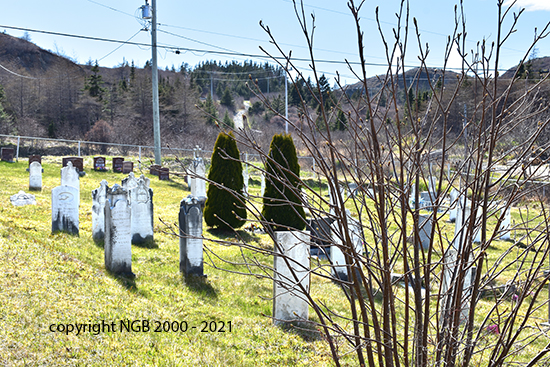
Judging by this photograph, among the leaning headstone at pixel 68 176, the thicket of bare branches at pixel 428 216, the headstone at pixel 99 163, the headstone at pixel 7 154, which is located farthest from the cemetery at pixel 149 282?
the headstone at pixel 7 154

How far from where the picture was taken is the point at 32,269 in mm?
4941

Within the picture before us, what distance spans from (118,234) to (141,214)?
8.55 ft

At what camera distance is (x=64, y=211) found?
25.0 feet

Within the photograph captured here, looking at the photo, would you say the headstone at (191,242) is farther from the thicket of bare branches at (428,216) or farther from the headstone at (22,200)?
the headstone at (22,200)

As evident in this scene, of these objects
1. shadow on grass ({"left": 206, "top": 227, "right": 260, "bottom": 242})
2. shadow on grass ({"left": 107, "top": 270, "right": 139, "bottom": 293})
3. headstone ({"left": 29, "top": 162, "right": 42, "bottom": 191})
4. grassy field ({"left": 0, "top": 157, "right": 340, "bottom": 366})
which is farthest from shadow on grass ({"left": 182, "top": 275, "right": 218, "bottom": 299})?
headstone ({"left": 29, "top": 162, "right": 42, "bottom": 191})

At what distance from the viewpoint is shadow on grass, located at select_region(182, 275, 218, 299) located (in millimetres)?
5872

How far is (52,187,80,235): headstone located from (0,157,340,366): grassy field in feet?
1.49

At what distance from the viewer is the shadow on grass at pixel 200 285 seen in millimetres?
5872

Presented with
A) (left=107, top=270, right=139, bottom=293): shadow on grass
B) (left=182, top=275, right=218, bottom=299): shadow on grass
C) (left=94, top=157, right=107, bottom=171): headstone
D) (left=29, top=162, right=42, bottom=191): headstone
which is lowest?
(left=182, top=275, right=218, bottom=299): shadow on grass

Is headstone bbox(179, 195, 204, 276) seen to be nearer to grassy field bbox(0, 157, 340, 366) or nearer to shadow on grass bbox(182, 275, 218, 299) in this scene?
shadow on grass bbox(182, 275, 218, 299)

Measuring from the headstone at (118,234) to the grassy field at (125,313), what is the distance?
225 mm

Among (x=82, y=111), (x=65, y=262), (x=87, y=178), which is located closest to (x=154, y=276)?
(x=65, y=262)

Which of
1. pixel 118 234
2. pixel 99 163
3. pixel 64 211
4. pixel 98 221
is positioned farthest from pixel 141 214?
pixel 99 163

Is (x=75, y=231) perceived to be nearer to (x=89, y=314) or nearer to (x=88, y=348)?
(x=89, y=314)
